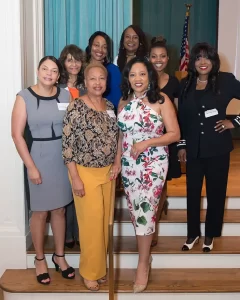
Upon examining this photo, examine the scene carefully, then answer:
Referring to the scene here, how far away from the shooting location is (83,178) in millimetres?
2430

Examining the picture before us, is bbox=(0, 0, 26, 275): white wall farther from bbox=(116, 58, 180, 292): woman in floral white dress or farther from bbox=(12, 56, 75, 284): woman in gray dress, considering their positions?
bbox=(116, 58, 180, 292): woman in floral white dress

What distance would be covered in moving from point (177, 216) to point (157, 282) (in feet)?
2.30

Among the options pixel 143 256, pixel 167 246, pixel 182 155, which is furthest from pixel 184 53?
pixel 143 256

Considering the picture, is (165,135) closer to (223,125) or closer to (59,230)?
(223,125)

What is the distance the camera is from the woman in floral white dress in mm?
2389

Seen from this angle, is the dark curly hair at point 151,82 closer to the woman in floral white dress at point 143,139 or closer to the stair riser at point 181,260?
the woman in floral white dress at point 143,139

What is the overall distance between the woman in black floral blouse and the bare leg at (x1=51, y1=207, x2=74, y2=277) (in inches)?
8.8

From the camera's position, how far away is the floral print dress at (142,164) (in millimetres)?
2410

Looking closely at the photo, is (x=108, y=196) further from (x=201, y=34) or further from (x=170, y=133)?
(x=201, y=34)

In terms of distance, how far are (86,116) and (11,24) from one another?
934 millimetres

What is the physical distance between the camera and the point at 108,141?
2.43 metres

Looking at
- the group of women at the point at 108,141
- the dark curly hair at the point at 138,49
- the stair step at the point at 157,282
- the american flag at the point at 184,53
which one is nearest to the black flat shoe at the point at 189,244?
the stair step at the point at 157,282

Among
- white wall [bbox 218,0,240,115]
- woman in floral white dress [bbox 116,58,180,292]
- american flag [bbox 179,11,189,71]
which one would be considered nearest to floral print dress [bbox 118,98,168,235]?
woman in floral white dress [bbox 116,58,180,292]

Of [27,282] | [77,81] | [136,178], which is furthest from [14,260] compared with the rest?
[77,81]
